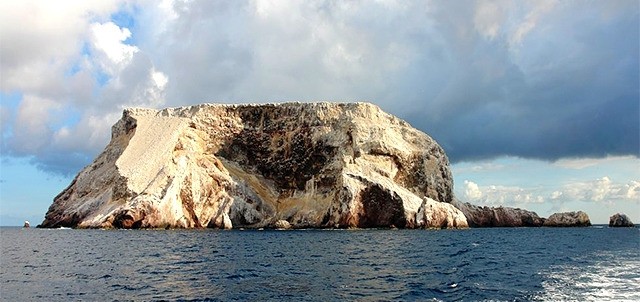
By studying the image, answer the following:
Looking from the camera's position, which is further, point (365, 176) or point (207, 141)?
point (207, 141)

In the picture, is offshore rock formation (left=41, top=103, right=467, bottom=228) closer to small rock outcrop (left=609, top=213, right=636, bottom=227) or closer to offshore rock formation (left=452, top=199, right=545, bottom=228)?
offshore rock formation (left=452, top=199, right=545, bottom=228)

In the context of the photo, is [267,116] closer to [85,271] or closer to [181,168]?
[181,168]

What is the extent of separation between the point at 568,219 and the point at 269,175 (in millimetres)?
71375

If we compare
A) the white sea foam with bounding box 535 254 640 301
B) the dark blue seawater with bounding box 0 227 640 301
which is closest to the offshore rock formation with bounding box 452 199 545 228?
the dark blue seawater with bounding box 0 227 640 301

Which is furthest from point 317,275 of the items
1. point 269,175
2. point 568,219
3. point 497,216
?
point 568,219

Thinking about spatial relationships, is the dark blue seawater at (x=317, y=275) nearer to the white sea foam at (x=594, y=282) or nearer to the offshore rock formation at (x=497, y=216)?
the white sea foam at (x=594, y=282)

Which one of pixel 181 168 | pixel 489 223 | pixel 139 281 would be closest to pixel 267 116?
pixel 181 168

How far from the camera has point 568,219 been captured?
133 metres

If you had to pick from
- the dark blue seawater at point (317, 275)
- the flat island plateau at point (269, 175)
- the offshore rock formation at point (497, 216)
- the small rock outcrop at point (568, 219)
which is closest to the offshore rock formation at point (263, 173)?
the flat island plateau at point (269, 175)

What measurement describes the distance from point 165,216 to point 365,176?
35.1 m

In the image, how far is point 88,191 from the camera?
352 ft

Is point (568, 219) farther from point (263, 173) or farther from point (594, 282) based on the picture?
point (594, 282)

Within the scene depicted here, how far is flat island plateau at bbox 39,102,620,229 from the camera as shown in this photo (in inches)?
3853

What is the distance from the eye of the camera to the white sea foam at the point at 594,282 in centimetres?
2662
